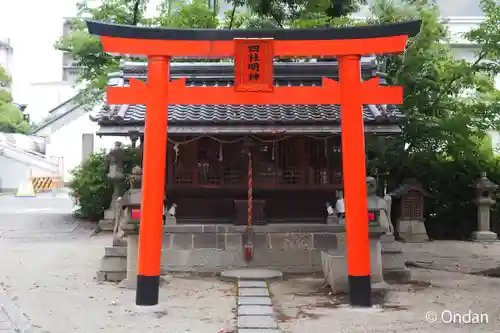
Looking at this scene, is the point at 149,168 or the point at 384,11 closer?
the point at 149,168

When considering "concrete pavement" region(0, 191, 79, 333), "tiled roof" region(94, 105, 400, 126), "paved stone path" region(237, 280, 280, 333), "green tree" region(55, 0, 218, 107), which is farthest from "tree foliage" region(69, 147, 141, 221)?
"paved stone path" region(237, 280, 280, 333)

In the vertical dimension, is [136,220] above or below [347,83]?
below

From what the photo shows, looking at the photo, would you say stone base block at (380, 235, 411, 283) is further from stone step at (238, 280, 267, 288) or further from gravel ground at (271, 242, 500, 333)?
stone step at (238, 280, 267, 288)

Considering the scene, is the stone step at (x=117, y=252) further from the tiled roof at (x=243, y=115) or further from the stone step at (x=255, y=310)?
the stone step at (x=255, y=310)

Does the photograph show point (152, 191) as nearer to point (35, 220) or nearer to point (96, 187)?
point (96, 187)

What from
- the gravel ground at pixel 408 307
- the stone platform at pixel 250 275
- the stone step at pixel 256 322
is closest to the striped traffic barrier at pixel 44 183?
the stone platform at pixel 250 275

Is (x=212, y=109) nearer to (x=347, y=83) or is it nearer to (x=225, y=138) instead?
(x=225, y=138)

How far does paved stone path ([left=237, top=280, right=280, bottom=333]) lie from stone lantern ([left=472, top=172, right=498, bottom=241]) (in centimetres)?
1072

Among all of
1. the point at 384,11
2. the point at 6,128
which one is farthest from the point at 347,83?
the point at 6,128

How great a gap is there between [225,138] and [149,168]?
132 inches

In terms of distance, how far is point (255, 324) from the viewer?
7.16 m

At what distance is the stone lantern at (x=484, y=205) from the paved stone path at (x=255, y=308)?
35.2 ft

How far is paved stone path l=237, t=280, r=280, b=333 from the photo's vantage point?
7034 millimetres

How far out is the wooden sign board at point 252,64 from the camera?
27.1 ft
